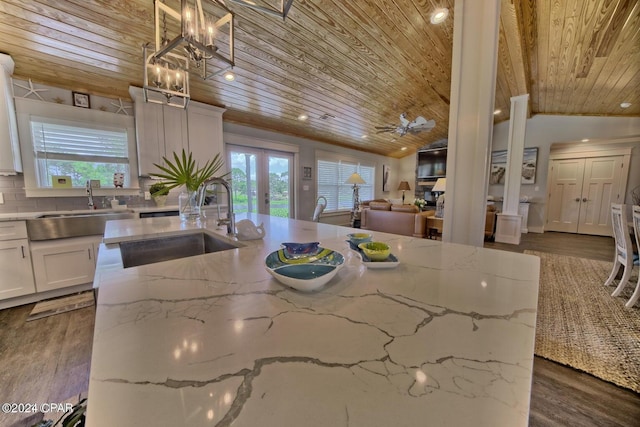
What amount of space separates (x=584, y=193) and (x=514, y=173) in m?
2.91

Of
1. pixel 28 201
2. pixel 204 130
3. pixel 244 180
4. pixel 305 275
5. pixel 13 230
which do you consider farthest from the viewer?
pixel 244 180

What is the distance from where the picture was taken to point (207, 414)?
1.02ft

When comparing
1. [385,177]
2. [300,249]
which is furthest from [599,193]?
[300,249]

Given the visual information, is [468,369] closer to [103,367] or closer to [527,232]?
[103,367]

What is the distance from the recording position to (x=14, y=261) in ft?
7.49

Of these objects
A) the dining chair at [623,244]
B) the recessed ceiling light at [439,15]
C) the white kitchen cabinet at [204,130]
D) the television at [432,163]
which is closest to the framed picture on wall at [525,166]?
the television at [432,163]

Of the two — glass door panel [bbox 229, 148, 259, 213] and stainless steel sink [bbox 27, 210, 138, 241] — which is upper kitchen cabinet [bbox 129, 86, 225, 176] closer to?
glass door panel [bbox 229, 148, 259, 213]

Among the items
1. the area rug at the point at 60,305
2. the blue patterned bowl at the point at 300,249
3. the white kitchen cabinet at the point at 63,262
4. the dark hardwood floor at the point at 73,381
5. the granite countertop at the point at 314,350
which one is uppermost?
the blue patterned bowl at the point at 300,249

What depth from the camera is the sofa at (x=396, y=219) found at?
4777 millimetres

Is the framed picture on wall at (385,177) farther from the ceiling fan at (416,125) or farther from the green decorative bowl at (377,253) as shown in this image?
the green decorative bowl at (377,253)

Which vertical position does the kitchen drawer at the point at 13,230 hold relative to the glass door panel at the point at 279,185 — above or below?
below

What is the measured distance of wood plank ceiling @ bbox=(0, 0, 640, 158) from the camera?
216 centimetres

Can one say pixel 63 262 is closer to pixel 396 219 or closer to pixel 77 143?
pixel 77 143

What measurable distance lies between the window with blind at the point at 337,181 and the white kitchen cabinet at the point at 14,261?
466 centimetres
